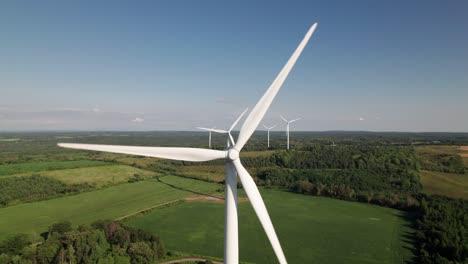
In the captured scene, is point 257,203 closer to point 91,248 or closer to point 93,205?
point 91,248

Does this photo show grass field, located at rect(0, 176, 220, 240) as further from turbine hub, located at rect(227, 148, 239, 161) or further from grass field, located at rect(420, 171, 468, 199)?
grass field, located at rect(420, 171, 468, 199)

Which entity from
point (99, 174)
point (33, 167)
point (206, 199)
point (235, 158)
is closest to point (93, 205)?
point (206, 199)

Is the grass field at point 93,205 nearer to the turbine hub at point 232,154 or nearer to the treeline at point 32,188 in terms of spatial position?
the treeline at point 32,188

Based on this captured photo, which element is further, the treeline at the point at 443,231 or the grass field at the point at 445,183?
the grass field at the point at 445,183

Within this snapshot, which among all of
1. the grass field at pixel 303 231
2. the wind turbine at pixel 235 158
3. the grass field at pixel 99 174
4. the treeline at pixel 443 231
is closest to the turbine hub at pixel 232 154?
the wind turbine at pixel 235 158

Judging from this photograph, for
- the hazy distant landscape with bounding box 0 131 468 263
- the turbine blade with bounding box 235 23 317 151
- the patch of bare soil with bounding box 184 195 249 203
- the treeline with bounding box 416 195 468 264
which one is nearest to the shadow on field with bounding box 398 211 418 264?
the hazy distant landscape with bounding box 0 131 468 263

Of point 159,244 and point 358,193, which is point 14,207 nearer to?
point 159,244
